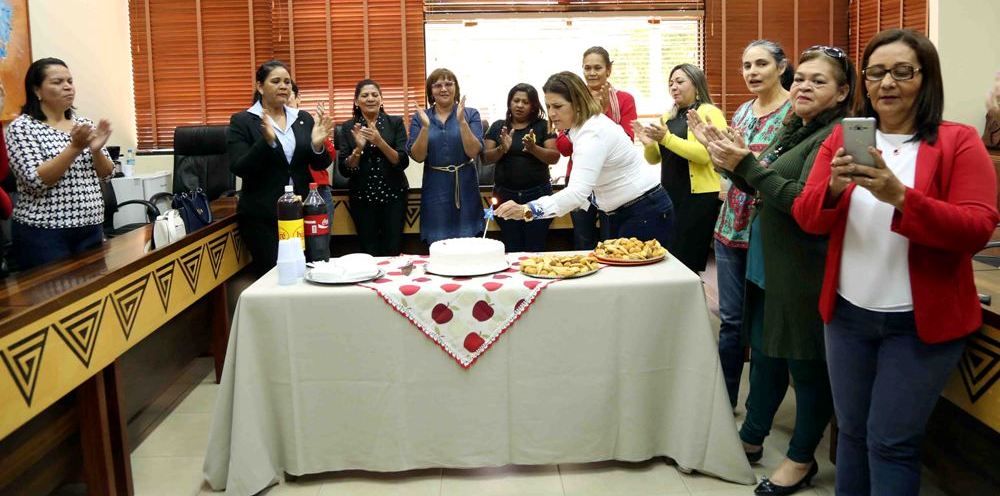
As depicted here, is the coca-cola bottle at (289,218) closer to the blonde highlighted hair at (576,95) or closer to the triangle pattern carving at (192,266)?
the triangle pattern carving at (192,266)

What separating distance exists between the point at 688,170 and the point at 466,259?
1.24m

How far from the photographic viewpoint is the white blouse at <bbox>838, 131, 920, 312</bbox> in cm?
180

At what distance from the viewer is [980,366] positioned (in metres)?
2.01

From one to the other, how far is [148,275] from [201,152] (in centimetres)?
274

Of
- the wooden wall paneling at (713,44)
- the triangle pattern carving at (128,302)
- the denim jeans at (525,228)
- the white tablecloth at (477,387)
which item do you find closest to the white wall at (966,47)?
the wooden wall paneling at (713,44)

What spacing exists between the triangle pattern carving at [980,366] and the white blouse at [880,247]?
1.16ft

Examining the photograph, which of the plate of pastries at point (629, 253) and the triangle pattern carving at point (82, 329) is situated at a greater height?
the plate of pastries at point (629, 253)

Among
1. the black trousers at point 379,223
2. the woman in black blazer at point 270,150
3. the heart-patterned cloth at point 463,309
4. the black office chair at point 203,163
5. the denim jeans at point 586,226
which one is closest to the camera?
the heart-patterned cloth at point 463,309

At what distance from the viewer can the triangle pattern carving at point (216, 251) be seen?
11.9 ft

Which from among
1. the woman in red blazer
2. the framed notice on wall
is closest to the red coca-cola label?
the woman in red blazer

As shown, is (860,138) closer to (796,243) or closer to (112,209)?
(796,243)

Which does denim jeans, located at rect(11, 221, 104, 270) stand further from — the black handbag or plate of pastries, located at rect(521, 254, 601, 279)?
plate of pastries, located at rect(521, 254, 601, 279)

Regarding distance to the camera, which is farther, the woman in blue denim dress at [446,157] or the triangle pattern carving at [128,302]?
the woman in blue denim dress at [446,157]

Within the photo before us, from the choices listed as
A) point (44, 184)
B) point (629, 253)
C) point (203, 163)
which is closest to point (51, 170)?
point (44, 184)
